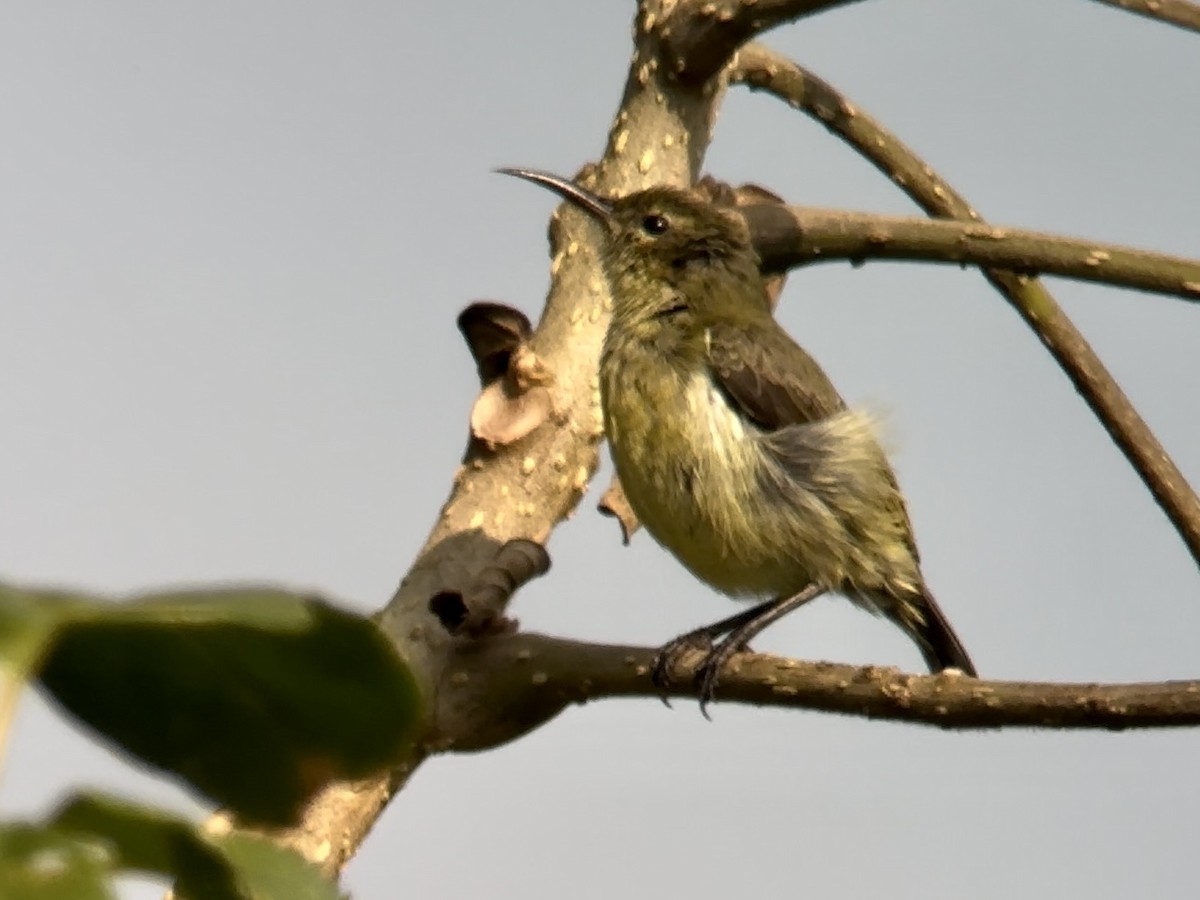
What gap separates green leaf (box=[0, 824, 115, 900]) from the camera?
48 centimetres

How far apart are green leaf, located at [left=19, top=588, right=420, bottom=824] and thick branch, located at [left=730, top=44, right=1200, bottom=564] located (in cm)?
263

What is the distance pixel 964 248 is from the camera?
3.25m

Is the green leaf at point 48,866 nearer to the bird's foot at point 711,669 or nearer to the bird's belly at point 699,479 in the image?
the bird's foot at point 711,669

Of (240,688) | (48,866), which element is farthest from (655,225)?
(48,866)

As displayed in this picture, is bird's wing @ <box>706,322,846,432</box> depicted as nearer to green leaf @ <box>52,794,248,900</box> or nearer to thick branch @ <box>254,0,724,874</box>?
thick branch @ <box>254,0,724,874</box>

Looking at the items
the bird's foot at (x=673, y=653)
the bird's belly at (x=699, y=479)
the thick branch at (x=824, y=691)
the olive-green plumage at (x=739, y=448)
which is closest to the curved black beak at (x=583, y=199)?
the olive-green plumage at (x=739, y=448)

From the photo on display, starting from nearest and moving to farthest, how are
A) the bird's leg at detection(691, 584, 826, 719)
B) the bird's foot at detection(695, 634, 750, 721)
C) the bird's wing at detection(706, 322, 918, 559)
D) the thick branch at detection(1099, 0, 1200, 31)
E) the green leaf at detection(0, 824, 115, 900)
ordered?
the green leaf at detection(0, 824, 115, 900) → the bird's foot at detection(695, 634, 750, 721) → the thick branch at detection(1099, 0, 1200, 31) → the bird's leg at detection(691, 584, 826, 719) → the bird's wing at detection(706, 322, 918, 559)

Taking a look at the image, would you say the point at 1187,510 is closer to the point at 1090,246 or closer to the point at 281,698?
the point at 1090,246

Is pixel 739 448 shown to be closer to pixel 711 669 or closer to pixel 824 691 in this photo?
pixel 711 669

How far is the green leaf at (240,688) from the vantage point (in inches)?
21.9

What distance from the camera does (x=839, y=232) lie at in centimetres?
343

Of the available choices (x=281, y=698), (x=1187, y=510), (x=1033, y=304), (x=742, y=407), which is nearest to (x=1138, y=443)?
(x=1187, y=510)

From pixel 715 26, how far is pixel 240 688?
10.3 feet

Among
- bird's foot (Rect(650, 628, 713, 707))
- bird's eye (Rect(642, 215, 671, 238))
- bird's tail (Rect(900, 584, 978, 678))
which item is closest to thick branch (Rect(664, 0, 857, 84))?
bird's eye (Rect(642, 215, 671, 238))
